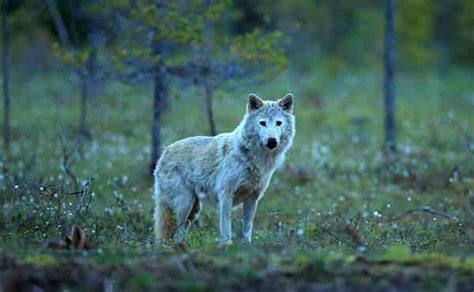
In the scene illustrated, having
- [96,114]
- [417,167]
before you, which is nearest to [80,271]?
[417,167]

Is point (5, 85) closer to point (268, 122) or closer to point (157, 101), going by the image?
point (157, 101)

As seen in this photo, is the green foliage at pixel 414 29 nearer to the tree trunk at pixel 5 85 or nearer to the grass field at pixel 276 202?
the grass field at pixel 276 202

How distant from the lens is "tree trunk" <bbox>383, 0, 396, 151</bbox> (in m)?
21.0

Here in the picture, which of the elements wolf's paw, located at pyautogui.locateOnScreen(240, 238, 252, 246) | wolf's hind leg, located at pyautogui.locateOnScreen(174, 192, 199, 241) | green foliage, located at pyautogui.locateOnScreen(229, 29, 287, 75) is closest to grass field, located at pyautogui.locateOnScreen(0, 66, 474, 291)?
wolf's paw, located at pyautogui.locateOnScreen(240, 238, 252, 246)

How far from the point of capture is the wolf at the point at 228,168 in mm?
11578

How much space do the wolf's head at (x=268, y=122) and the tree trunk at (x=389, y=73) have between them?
30.9ft

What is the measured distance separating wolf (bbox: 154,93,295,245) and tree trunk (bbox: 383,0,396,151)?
9.45m

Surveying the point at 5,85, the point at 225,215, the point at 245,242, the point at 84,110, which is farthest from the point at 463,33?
the point at 245,242

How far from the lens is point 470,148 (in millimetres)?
18547

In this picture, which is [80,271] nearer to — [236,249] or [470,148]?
[236,249]

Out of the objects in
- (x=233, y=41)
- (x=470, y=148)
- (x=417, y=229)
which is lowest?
(x=417, y=229)

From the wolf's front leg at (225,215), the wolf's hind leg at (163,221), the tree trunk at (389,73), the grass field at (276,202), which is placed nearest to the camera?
the grass field at (276,202)

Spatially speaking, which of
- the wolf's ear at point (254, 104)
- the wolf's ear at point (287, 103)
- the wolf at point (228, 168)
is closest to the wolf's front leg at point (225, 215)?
the wolf at point (228, 168)

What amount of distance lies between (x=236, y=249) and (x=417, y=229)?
4945mm
